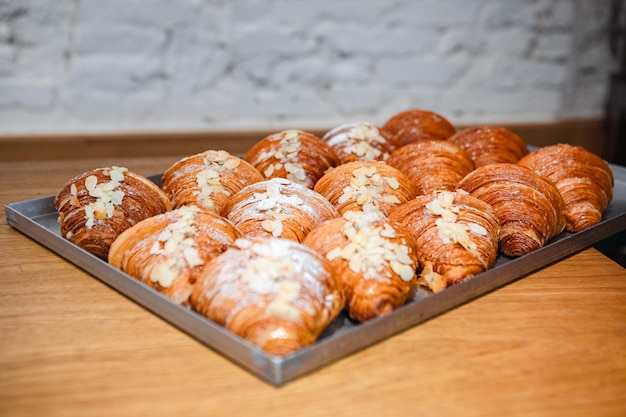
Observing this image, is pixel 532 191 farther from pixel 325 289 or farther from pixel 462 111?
pixel 462 111

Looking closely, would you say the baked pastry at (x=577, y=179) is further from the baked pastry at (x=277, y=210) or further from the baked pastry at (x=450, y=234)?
the baked pastry at (x=277, y=210)

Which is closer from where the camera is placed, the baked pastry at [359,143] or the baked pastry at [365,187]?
the baked pastry at [365,187]

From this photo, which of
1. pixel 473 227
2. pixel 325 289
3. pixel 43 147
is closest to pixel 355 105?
pixel 43 147

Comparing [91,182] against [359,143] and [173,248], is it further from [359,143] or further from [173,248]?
[359,143]

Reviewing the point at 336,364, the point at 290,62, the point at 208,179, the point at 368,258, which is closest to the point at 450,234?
the point at 368,258

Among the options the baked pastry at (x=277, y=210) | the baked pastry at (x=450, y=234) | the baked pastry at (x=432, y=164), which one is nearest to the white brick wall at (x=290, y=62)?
the baked pastry at (x=432, y=164)
